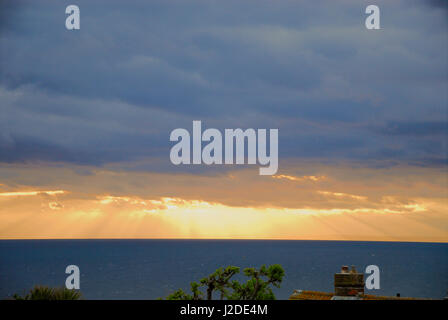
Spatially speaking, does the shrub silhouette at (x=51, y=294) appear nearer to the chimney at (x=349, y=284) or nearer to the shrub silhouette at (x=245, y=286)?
the shrub silhouette at (x=245, y=286)

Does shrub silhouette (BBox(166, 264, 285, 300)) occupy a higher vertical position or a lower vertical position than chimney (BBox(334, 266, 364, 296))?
lower

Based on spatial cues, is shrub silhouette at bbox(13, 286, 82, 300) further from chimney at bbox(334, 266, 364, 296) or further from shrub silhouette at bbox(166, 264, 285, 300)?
chimney at bbox(334, 266, 364, 296)

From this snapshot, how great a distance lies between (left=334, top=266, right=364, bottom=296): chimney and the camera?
14031 mm

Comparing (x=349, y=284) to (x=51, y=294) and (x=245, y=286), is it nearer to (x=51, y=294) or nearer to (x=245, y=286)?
(x=245, y=286)

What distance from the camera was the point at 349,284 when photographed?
14.2 metres

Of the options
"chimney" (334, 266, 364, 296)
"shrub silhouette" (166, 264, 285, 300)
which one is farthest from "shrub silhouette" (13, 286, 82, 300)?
"chimney" (334, 266, 364, 296)

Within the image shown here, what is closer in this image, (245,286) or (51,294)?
(51,294)

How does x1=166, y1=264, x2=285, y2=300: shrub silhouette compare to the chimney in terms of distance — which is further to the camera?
x1=166, y1=264, x2=285, y2=300: shrub silhouette

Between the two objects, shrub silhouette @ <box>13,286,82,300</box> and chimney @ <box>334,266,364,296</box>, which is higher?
chimney @ <box>334,266,364,296</box>

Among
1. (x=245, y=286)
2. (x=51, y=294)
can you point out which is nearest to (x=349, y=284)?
(x=245, y=286)

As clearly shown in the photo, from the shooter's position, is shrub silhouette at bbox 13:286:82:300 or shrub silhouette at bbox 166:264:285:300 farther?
shrub silhouette at bbox 166:264:285:300

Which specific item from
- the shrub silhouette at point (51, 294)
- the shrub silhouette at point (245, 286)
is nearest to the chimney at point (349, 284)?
the shrub silhouette at point (245, 286)

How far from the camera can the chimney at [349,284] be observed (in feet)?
46.0
